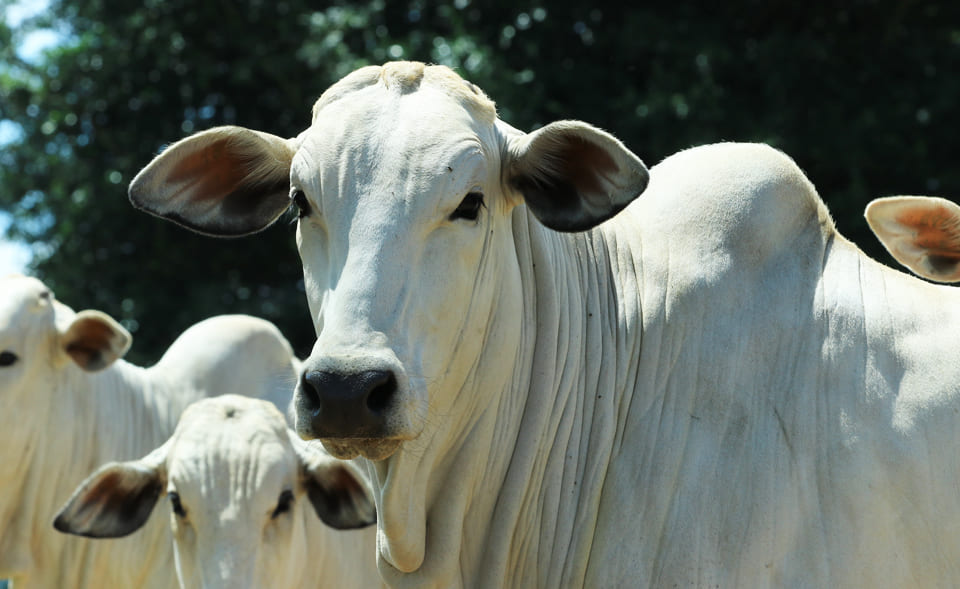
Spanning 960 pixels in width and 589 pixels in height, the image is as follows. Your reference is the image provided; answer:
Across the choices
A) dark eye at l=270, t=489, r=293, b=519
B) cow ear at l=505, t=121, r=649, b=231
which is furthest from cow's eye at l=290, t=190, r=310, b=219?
dark eye at l=270, t=489, r=293, b=519

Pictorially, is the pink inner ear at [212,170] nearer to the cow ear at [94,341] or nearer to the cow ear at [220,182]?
the cow ear at [220,182]

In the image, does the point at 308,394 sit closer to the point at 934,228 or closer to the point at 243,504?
the point at 934,228

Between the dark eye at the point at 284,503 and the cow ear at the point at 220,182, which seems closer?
the cow ear at the point at 220,182

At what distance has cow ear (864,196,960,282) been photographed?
382cm

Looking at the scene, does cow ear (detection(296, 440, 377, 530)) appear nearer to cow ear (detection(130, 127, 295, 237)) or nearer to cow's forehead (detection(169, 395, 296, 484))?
→ cow's forehead (detection(169, 395, 296, 484))

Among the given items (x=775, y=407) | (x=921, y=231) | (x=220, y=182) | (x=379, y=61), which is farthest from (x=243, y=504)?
(x=379, y=61)

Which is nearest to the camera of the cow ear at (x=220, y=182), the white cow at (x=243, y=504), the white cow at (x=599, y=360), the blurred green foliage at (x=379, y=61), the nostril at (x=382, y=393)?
the nostril at (x=382, y=393)

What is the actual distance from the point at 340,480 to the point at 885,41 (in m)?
7.22

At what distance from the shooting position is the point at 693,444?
3.01 meters

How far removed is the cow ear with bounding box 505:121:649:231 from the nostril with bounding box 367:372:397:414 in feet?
2.13

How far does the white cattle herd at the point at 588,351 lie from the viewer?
286cm

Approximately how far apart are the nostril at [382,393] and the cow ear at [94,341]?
4.03 m

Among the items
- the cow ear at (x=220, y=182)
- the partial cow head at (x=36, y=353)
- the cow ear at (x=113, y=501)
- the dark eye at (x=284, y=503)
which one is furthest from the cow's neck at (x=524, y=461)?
the partial cow head at (x=36, y=353)

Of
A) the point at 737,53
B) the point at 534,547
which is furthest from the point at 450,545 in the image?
the point at 737,53
